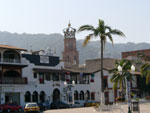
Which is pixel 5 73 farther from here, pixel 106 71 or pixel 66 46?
pixel 66 46

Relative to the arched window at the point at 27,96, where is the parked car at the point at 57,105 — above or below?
below

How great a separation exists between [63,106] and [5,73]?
37.8 ft

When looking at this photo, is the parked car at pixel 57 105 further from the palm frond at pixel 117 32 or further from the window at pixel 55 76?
the palm frond at pixel 117 32

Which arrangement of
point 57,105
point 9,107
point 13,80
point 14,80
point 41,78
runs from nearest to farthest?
point 9,107 → point 13,80 → point 14,80 → point 57,105 → point 41,78

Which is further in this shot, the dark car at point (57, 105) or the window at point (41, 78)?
the window at point (41, 78)

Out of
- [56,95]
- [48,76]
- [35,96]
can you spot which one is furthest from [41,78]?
[56,95]

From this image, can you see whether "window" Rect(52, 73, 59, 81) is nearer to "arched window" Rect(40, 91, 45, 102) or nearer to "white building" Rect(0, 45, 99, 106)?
"white building" Rect(0, 45, 99, 106)

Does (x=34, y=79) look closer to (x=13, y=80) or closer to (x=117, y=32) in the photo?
(x=13, y=80)

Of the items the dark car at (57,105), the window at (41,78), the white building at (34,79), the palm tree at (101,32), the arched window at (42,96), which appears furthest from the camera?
the arched window at (42,96)

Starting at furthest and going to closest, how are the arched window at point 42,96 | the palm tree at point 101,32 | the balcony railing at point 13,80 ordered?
the arched window at point 42,96, the balcony railing at point 13,80, the palm tree at point 101,32

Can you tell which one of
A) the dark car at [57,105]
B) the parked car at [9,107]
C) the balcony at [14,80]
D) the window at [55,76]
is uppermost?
the window at [55,76]

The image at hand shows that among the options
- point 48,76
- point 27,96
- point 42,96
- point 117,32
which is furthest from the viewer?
point 48,76

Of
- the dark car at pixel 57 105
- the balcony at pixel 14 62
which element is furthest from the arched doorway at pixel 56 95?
the balcony at pixel 14 62

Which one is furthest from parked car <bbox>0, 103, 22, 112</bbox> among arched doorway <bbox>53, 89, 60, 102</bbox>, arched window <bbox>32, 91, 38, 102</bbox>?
arched doorway <bbox>53, 89, 60, 102</bbox>
